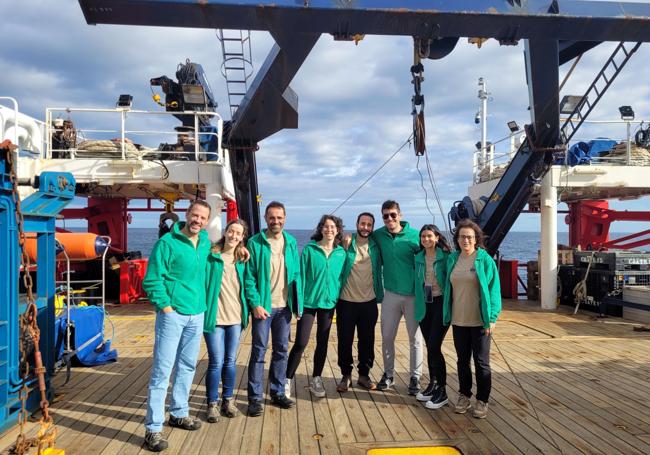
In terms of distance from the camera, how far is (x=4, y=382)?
12.7 ft

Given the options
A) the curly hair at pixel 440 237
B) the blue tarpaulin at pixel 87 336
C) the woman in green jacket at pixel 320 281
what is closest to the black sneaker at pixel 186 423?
the woman in green jacket at pixel 320 281

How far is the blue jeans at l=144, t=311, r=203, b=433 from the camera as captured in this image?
12.3 feet

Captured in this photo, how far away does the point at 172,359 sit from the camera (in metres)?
3.82

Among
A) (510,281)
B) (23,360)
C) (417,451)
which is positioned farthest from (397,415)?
(510,281)

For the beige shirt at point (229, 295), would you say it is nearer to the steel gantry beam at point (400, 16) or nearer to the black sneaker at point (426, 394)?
the black sneaker at point (426, 394)

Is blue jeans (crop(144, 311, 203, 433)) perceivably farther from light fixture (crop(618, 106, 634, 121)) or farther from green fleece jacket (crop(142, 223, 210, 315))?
light fixture (crop(618, 106, 634, 121))

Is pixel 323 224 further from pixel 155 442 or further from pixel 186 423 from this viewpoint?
pixel 155 442

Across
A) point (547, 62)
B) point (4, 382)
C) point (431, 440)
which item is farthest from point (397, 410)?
point (547, 62)

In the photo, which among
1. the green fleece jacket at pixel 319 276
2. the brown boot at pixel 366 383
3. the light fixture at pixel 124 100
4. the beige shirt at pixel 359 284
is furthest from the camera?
the light fixture at pixel 124 100

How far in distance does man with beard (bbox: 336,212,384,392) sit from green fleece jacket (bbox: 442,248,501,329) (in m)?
0.75

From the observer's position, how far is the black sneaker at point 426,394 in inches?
187

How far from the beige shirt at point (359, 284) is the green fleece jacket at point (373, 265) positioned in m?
0.04

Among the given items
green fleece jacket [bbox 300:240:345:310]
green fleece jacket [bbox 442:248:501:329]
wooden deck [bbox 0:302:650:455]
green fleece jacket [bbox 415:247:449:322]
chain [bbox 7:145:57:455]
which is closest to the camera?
chain [bbox 7:145:57:455]

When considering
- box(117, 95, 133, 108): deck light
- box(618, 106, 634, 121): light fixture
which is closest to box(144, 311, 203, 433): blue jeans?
box(117, 95, 133, 108): deck light
